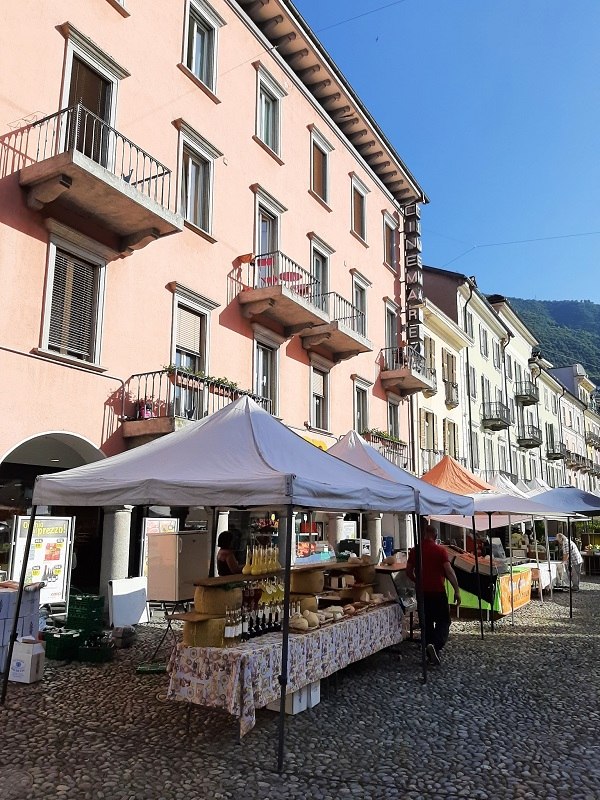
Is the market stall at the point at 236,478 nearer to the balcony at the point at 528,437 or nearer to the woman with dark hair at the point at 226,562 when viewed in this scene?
the woman with dark hair at the point at 226,562

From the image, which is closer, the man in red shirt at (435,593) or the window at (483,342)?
the man in red shirt at (435,593)

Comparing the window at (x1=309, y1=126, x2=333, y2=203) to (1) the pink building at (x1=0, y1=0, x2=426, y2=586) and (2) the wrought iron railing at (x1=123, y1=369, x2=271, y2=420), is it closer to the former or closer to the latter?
(1) the pink building at (x1=0, y1=0, x2=426, y2=586)

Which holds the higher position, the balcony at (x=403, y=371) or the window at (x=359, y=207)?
the window at (x=359, y=207)

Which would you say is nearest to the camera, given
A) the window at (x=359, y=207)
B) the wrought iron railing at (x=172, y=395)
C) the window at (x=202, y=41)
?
the wrought iron railing at (x=172, y=395)

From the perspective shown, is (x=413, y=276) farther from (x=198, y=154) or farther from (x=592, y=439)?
(x=592, y=439)

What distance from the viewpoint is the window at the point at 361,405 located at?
2052 cm

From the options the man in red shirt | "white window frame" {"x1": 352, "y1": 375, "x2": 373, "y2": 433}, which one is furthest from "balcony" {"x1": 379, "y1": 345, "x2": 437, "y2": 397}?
the man in red shirt

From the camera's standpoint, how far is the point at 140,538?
1245 cm

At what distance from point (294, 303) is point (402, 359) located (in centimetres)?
892

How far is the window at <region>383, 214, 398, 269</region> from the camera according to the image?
23.9m

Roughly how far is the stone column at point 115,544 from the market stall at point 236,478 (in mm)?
4888

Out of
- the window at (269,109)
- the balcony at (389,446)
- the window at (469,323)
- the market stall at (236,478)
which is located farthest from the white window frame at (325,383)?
the window at (469,323)

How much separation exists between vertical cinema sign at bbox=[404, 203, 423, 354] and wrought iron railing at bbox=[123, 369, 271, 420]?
1226cm

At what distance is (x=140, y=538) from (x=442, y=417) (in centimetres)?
1803
